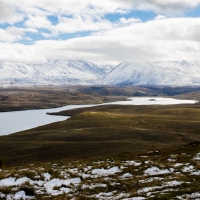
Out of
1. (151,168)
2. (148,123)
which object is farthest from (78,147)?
(148,123)

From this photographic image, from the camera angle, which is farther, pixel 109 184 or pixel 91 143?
pixel 91 143

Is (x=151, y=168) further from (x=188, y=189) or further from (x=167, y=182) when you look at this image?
(x=188, y=189)

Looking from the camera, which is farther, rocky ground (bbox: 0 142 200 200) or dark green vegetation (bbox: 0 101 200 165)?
dark green vegetation (bbox: 0 101 200 165)

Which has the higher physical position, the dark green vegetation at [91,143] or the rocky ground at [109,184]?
the rocky ground at [109,184]

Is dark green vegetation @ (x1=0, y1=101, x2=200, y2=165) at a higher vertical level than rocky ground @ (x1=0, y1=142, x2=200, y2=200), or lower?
lower

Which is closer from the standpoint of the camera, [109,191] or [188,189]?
[188,189]

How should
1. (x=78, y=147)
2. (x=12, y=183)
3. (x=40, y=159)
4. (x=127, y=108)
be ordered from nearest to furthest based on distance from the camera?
1. (x=12, y=183)
2. (x=40, y=159)
3. (x=78, y=147)
4. (x=127, y=108)

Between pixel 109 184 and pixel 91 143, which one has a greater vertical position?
pixel 109 184

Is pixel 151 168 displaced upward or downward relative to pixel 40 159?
upward

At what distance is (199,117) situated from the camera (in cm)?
11819

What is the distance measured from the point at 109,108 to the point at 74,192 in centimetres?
16453

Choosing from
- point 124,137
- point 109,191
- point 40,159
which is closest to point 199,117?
point 124,137

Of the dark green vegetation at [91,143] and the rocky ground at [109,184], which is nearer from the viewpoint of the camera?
the rocky ground at [109,184]

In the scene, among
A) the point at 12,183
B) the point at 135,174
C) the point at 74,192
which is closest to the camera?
the point at 74,192
